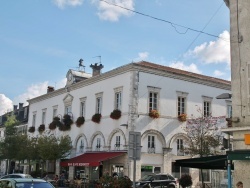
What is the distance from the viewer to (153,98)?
31297 millimetres

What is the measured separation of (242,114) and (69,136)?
26602mm

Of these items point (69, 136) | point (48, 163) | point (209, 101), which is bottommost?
point (48, 163)

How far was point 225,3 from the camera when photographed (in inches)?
624

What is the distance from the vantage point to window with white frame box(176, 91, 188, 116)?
32594mm

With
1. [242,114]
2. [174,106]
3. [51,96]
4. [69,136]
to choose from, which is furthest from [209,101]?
[242,114]

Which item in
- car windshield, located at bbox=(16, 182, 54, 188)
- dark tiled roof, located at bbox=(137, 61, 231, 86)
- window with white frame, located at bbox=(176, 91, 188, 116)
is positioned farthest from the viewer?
window with white frame, located at bbox=(176, 91, 188, 116)

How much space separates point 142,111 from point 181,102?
4.18 m

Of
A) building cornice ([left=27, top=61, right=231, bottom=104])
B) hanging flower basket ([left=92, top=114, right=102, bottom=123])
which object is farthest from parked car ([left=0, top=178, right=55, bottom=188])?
hanging flower basket ([left=92, top=114, right=102, bottom=123])

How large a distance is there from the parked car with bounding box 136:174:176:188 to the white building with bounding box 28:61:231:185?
2.76 metres

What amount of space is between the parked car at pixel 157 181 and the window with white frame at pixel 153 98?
238 inches

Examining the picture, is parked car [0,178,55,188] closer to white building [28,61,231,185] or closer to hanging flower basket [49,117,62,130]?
white building [28,61,231,185]

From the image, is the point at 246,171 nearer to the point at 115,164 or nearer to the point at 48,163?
the point at 115,164

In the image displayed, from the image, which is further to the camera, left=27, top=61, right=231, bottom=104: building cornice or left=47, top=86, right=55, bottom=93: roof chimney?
left=47, top=86, right=55, bottom=93: roof chimney

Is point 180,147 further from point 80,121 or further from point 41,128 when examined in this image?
point 41,128
